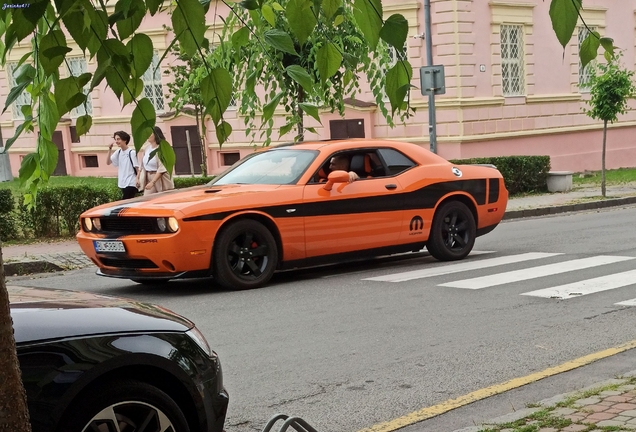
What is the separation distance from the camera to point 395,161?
Result: 40.9ft

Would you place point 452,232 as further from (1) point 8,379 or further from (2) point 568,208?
(1) point 8,379

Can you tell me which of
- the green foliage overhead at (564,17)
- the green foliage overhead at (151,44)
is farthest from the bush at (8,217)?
the green foliage overhead at (564,17)

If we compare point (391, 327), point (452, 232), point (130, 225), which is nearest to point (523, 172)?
point (452, 232)

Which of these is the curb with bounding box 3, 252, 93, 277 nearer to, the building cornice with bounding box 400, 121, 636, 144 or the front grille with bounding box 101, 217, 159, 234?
the front grille with bounding box 101, 217, 159, 234

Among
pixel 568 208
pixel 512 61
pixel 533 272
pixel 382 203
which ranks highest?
pixel 512 61

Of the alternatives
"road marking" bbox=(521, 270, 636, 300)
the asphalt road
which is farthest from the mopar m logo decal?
"road marking" bbox=(521, 270, 636, 300)

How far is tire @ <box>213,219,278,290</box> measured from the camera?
10.8 metres

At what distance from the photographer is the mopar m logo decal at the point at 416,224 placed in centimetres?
1231

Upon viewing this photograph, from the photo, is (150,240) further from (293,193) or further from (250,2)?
(250,2)

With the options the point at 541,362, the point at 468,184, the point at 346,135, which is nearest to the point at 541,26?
the point at 346,135

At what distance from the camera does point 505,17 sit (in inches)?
1158

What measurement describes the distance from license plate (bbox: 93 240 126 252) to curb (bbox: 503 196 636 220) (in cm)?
1074

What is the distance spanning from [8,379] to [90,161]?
3335 cm

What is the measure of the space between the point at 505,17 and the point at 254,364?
77.6ft
